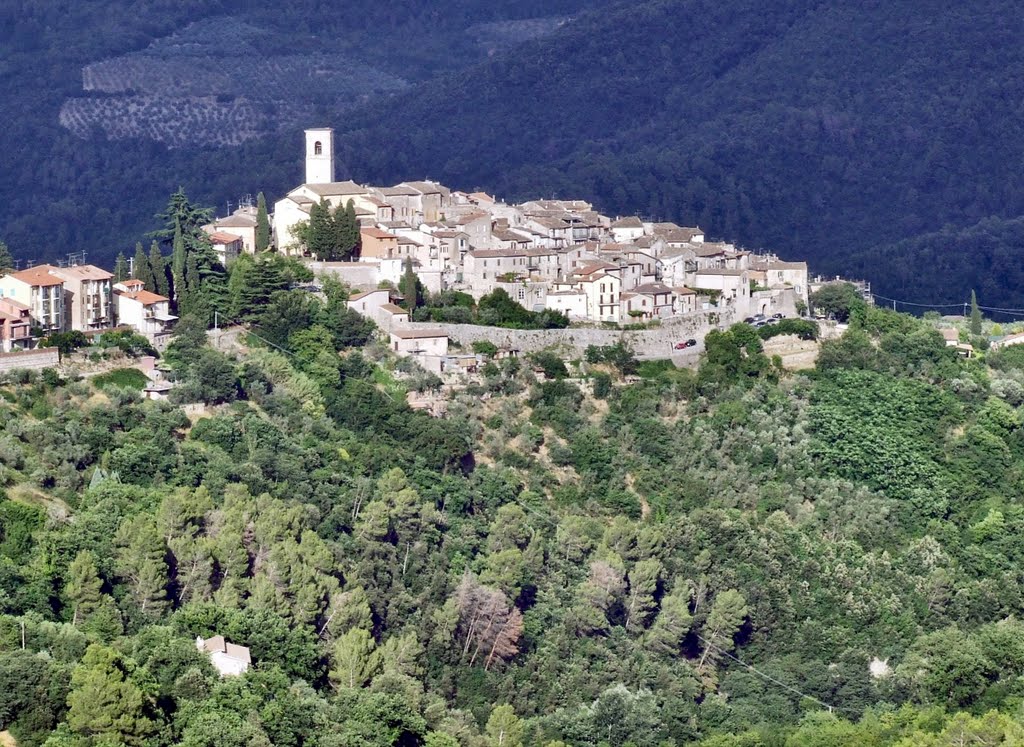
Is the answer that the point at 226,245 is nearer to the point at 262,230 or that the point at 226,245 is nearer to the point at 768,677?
the point at 262,230

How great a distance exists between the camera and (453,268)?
7594 centimetres

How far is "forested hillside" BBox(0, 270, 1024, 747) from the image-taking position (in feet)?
181

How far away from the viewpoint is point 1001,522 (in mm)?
70000

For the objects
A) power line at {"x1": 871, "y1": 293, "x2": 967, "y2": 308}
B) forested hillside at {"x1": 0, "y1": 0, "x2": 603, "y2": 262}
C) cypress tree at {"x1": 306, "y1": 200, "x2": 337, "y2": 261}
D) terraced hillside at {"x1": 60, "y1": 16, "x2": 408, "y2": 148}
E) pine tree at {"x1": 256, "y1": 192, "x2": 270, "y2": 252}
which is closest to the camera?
cypress tree at {"x1": 306, "y1": 200, "x2": 337, "y2": 261}

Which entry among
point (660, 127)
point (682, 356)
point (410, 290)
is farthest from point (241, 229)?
point (660, 127)

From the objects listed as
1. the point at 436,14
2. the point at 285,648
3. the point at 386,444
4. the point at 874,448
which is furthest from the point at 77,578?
→ the point at 436,14

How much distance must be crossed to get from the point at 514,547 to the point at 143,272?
552 inches

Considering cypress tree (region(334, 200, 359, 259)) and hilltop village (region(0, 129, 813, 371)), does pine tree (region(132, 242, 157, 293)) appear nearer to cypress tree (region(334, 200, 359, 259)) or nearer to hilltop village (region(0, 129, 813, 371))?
hilltop village (region(0, 129, 813, 371))

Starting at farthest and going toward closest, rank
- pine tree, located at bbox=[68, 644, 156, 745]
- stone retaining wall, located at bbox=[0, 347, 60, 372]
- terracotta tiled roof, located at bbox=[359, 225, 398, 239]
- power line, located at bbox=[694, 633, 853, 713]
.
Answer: terracotta tiled roof, located at bbox=[359, 225, 398, 239] < stone retaining wall, located at bbox=[0, 347, 60, 372] < power line, located at bbox=[694, 633, 853, 713] < pine tree, located at bbox=[68, 644, 156, 745]

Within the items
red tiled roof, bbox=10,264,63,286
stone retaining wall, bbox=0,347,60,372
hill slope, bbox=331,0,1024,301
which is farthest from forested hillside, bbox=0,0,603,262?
stone retaining wall, bbox=0,347,60,372

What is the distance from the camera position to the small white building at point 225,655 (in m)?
54.1

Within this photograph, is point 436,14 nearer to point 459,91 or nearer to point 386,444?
point 459,91

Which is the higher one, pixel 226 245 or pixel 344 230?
pixel 344 230

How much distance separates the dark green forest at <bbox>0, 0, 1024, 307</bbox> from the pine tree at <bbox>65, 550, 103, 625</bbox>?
2244 inches
